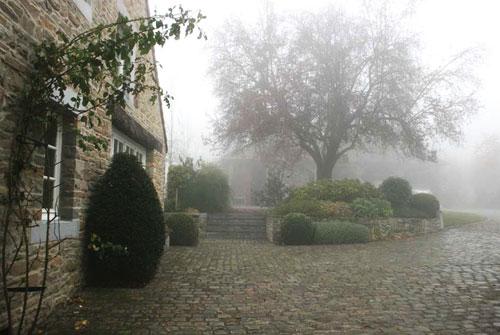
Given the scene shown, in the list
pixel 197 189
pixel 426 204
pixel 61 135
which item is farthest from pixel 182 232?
pixel 426 204

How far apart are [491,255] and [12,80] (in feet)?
33.0

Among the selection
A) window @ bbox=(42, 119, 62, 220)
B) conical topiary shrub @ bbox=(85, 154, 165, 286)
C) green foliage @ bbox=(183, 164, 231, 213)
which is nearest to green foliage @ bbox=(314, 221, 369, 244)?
green foliage @ bbox=(183, 164, 231, 213)

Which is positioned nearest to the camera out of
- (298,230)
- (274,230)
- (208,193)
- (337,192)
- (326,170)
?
(298,230)

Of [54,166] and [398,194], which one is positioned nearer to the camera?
[54,166]

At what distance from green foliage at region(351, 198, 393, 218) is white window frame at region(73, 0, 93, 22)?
10.2 metres

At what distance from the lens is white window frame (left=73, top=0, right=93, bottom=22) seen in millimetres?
5749

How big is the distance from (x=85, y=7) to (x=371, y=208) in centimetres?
Result: 1054

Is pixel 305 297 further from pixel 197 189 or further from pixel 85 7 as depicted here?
pixel 197 189

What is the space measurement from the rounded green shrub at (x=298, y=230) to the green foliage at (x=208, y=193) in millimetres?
5050

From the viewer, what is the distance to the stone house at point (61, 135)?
3986 mm

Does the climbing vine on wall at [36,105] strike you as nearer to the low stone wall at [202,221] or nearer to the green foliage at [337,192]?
the low stone wall at [202,221]

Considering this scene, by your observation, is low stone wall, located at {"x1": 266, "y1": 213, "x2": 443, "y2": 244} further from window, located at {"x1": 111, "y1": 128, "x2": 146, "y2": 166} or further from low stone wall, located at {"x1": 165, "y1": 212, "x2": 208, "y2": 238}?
window, located at {"x1": 111, "y1": 128, "x2": 146, "y2": 166}

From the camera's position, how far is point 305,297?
6125 mm

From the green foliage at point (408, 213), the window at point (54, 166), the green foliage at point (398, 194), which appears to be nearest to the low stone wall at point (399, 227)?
the green foliage at point (408, 213)
